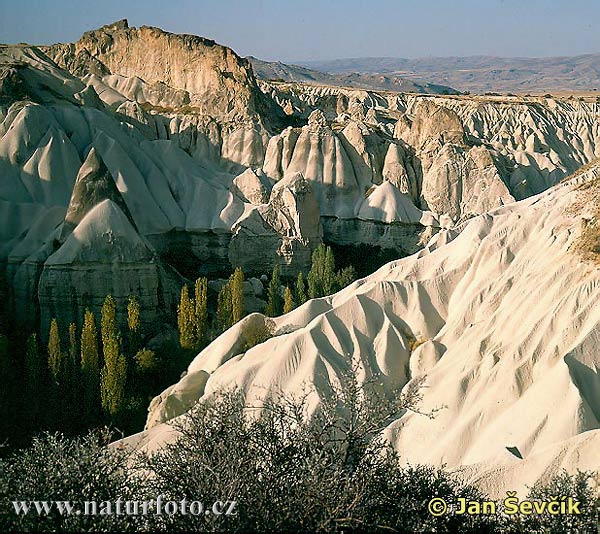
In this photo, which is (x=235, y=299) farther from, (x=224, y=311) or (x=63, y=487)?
(x=63, y=487)

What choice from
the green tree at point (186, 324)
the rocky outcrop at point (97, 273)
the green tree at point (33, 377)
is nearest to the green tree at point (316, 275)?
the green tree at point (186, 324)

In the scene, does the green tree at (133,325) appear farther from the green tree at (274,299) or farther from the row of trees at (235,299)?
the green tree at (274,299)

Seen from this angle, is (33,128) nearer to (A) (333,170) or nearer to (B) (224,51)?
(A) (333,170)

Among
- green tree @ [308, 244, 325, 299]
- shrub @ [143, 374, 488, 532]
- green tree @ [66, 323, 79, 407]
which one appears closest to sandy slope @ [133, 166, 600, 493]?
shrub @ [143, 374, 488, 532]

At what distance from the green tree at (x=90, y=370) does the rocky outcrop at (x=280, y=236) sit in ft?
45.2

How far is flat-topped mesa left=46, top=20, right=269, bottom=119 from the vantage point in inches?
1965

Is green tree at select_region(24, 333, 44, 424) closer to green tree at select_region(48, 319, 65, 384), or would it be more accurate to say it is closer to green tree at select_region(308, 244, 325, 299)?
green tree at select_region(48, 319, 65, 384)

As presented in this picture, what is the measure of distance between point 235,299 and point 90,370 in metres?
7.06

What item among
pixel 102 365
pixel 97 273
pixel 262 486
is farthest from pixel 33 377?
pixel 262 486

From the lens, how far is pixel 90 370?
22.2 meters

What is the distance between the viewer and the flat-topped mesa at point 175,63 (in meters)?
49.9

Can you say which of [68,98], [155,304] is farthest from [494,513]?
[68,98]

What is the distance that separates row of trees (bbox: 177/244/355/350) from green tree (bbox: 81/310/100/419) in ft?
13.1

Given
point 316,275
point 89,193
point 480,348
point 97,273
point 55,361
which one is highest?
point 89,193
